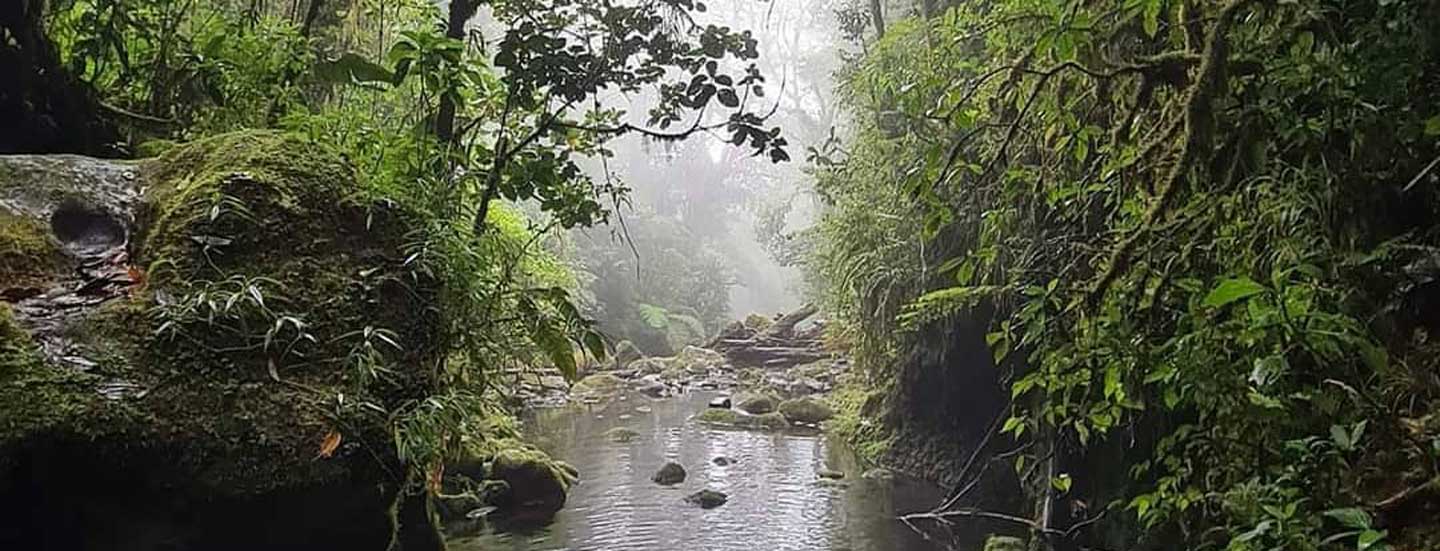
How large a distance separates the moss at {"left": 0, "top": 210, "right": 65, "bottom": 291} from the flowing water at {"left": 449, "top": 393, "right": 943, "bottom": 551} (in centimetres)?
296

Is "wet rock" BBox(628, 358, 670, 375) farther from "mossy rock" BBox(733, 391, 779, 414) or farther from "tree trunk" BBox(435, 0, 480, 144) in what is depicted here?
"tree trunk" BBox(435, 0, 480, 144)

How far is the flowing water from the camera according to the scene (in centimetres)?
572

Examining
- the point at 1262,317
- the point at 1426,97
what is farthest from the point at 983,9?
the point at 1262,317

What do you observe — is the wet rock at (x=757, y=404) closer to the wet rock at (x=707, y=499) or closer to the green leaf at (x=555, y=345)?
the wet rock at (x=707, y=499)

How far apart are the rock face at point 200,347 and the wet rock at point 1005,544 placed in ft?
10.5

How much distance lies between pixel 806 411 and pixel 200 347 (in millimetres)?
9025

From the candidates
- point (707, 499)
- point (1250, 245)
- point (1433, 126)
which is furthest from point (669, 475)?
point (1433, 126)

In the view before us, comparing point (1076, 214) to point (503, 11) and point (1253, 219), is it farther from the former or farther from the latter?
point (503, 11)

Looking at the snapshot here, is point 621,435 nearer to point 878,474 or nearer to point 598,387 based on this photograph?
point 878,474

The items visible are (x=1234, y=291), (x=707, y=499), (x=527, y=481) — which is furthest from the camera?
(x=707, y=499)

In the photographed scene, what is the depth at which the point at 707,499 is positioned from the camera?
6.78 m

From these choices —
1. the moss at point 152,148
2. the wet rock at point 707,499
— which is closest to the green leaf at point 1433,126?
the moss at point 152,148

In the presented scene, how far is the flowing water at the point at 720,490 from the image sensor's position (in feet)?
18.8

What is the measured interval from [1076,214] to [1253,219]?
1053mm
